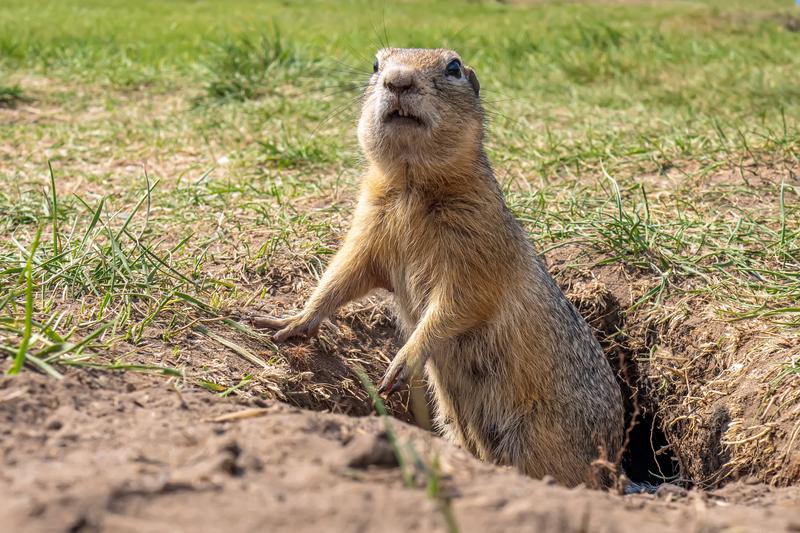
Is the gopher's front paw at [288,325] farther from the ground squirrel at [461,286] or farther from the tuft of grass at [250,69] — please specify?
the tuft of grass at [250,69]

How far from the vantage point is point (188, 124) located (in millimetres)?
7527

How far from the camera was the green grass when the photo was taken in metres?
4.04

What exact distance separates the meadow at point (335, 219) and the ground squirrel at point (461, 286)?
20.0 inches

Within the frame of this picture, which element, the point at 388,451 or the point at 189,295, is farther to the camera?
the point at 189,295

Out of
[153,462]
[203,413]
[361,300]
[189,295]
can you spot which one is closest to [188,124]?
[361,300]

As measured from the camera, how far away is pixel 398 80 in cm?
387

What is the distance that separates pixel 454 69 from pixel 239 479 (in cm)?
268

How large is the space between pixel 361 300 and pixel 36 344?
222cm

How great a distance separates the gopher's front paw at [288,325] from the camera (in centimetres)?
430

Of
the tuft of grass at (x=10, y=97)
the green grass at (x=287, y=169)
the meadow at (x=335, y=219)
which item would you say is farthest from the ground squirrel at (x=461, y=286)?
the tuft of grass at (x=10, y=97)

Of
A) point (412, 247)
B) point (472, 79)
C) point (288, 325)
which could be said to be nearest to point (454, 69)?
point (472, 79)

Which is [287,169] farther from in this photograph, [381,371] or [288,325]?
[288,325]

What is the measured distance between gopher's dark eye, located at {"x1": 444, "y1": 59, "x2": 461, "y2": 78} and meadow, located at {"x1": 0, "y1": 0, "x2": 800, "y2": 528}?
1082mm

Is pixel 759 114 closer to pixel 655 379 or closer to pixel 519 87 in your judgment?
pixel 519 87
